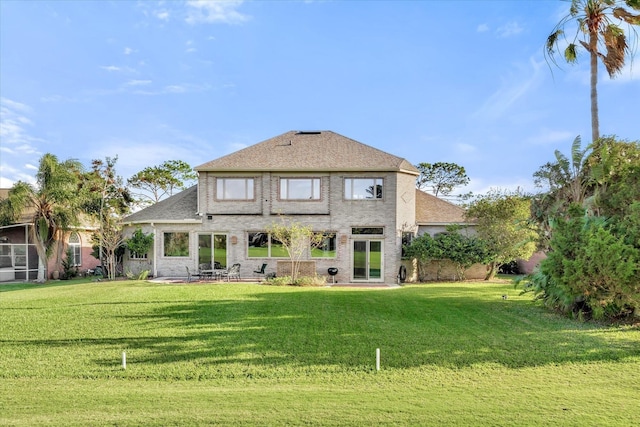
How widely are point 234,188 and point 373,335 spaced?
48.3 ft

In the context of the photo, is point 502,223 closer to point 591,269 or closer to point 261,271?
point 591,269

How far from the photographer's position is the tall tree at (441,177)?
51.5 metres

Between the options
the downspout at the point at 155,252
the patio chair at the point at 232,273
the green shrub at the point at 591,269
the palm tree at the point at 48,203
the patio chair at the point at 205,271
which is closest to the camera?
the green shrub at the point at 591,269

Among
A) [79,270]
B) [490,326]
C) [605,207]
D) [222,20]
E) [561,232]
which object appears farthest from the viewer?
[79,270]

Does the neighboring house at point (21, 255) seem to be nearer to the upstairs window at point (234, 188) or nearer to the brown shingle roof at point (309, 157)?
the upstairs window at point (234, 188)

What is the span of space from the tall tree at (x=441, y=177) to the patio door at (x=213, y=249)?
120ft

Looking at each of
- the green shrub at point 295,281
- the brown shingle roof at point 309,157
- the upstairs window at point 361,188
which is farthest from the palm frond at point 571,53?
the green shrub at point 295,281

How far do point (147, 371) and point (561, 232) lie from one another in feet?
40.4

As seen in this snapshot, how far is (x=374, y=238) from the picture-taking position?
21016 mm

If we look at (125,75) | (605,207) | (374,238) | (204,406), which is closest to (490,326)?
(605,207)

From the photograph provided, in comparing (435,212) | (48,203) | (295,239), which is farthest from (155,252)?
(435,212)

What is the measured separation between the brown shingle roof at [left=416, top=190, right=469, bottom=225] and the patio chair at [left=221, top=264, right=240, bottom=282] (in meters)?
11.5

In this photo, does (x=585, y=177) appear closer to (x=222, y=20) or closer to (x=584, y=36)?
(x=584, y=36)

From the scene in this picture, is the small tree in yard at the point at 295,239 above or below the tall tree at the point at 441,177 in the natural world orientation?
below
